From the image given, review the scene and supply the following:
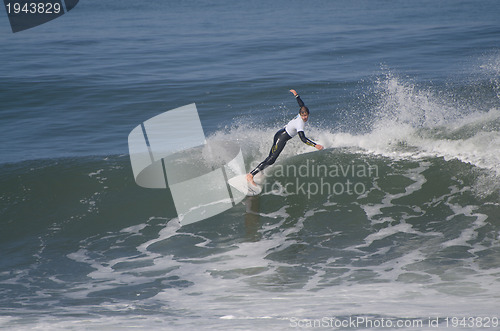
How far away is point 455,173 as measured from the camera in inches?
396

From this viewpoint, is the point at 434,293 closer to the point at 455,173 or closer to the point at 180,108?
the point at 455,173

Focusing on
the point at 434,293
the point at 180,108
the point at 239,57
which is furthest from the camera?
the point at 239,57

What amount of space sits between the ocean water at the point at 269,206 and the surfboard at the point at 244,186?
0.17 m

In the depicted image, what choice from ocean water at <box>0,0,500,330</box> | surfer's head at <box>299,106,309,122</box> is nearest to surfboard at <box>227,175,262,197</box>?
ocean water at <box>0,0,500,330</box>

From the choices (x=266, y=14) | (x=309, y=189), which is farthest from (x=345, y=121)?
(x=266, y=14)

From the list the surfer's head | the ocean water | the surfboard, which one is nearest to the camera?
the ocean water

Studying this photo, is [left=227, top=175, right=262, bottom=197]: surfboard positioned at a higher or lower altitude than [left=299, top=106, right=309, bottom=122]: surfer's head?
lower

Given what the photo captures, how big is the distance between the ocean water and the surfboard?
17cm

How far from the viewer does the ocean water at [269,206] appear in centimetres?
612

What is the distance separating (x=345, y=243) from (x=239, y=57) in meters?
17.6

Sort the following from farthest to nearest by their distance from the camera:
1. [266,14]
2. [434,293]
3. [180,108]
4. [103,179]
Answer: [266,14] → [180,108] → [103,179] → [434,293]

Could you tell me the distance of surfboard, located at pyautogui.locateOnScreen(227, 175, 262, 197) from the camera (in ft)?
33.0

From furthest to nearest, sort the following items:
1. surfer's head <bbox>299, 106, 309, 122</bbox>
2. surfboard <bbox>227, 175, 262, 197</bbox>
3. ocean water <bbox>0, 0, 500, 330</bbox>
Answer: surfboard <bbox>227, 175, 262, 197</bbox> < surfer's head <bbox>299, 106, 309, 122</bbox> < ocean water <bbox>0, 0, 500, 330</bbox>

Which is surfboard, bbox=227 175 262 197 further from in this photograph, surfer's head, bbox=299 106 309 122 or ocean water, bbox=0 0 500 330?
surfer's head, bbox=299 106 309 122
